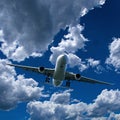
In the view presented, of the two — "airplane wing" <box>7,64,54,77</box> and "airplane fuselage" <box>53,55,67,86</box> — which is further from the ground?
"airplane wing" <box>7,64,54,77</box>

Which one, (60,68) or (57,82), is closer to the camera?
(60,68)

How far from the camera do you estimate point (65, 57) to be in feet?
232

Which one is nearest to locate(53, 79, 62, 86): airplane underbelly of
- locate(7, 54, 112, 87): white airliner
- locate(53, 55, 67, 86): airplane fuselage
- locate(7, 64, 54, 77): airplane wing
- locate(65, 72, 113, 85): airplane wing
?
locate(7, 54, 112, 87): white airliner

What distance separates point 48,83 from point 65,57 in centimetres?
1219

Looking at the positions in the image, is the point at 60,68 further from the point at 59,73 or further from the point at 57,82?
the point at 57,82

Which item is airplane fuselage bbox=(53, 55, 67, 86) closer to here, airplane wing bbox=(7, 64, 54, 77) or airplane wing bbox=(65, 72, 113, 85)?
airplane wing bbox=(7, 64, 54, 77)

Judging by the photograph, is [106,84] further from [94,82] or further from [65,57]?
[65,57]

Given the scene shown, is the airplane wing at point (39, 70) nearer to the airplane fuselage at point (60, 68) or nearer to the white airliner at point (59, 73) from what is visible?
the white airliner at point (59, 73)

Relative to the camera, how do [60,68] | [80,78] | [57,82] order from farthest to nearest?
[80,78]
[57,82]
[60,68]

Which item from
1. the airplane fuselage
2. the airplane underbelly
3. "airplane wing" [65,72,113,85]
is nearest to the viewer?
the airplane fuselage

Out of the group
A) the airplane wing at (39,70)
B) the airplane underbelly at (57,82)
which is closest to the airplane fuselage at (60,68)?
the airplane underbelly at (57,82)

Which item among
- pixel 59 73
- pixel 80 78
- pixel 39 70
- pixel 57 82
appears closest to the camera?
pixel 59 73

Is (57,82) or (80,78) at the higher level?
(80,78)

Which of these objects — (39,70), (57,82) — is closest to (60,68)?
(57,82)
